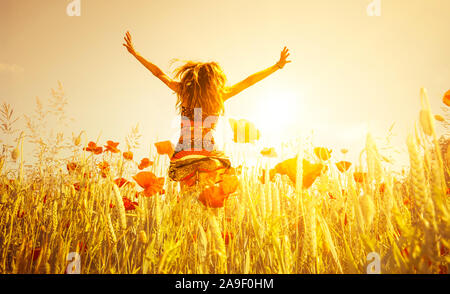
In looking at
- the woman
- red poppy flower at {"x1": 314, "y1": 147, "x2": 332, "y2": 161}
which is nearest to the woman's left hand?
the woman

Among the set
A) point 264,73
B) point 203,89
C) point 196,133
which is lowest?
point 196,133

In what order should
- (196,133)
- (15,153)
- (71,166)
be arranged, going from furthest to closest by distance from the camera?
(196,133) < (71,166) < (15,153)

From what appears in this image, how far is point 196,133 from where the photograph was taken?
7.86 feet

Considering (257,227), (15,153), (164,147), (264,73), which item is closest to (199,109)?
(164,147)

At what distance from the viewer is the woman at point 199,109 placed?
2.23 metres

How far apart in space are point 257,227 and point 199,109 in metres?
1.86

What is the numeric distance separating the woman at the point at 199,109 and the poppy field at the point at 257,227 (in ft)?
1.64

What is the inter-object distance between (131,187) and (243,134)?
4.12 ft

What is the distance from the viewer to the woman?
7.31 ft

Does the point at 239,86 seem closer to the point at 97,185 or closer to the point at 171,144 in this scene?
the point at 171,144

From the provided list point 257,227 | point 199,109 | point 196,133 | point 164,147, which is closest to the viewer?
point 257,227

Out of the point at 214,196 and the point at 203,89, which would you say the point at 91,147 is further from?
the point at 214,196
